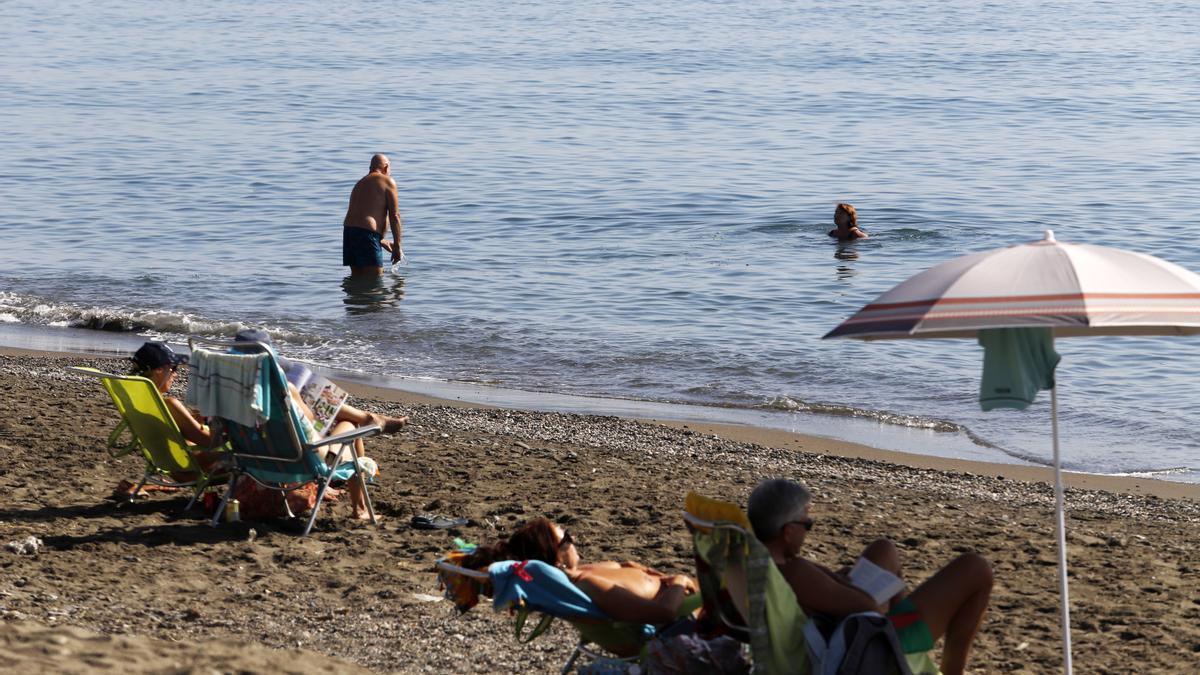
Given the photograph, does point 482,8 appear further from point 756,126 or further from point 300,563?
point 300,563

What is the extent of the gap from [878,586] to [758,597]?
44 cm

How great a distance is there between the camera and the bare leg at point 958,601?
14.9 feet

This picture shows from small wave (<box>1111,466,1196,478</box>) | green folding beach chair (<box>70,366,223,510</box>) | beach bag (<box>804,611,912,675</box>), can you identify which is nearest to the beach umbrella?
beach bag (<box>804,611,912,675</box>)

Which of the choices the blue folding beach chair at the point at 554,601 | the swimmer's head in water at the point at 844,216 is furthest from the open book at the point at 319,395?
the swimmer's head in water at the point at 844,216

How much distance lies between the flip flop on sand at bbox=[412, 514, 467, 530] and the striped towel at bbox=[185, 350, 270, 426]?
0.91 m

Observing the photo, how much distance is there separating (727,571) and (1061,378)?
8.01 meters

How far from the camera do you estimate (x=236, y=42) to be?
51.0 meters

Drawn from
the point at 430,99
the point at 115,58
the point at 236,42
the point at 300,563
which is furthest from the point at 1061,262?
the point at 236,42

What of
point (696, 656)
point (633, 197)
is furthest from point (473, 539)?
point (633, 197)

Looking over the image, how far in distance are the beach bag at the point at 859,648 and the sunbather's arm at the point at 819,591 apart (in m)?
0.06

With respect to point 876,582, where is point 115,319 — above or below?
below

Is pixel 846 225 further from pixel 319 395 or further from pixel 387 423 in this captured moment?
pixel 319 395

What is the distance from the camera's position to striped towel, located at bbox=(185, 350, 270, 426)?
633cm

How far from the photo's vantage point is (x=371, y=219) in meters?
15.1
